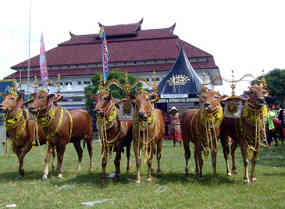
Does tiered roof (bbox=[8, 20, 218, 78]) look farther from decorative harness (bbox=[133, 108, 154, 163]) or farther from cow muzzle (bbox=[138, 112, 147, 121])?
cow muzzle (bbox=[138, 112, 147, 121])

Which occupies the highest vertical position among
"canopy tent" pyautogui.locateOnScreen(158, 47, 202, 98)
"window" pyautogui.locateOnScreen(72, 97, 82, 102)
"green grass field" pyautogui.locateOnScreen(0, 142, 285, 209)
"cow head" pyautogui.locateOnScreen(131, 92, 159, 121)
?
"canopy tent" pyautogui.locateOnScreen(158, 47, 202, 98)

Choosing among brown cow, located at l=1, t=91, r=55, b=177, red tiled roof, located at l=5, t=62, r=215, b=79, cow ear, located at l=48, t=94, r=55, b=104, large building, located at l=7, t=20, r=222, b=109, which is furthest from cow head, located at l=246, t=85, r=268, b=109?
red tiled roof, located at l=5, t=62, r=215, b=79

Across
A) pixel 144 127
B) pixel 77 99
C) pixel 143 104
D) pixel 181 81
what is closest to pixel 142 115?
pixel 143 104

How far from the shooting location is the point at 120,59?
52719 millimetres

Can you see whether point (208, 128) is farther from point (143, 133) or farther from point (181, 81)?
point (181, 81)

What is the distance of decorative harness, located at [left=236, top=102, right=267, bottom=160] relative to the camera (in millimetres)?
7965

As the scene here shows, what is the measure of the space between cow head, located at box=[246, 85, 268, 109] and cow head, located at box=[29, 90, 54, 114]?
5705 millimetres

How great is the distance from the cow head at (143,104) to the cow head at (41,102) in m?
2.63

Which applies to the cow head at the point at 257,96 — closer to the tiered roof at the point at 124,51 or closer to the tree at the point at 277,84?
the tiered roof at the point at 124,51

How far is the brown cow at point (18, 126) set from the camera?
31.5 ft

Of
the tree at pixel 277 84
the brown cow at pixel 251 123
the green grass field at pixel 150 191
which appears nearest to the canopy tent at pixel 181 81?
the green grass field at pixel 150 191

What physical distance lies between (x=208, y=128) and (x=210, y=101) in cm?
74

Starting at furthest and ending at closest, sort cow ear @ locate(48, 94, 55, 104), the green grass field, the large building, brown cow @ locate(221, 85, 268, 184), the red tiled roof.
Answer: the large building, the red tiled roof, cow ear @ locate(48, 94, 55, 104), brown cow @ locate(221, 85, 268, 184), the green grass field

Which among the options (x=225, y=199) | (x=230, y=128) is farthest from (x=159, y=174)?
(x=225, y=199)
